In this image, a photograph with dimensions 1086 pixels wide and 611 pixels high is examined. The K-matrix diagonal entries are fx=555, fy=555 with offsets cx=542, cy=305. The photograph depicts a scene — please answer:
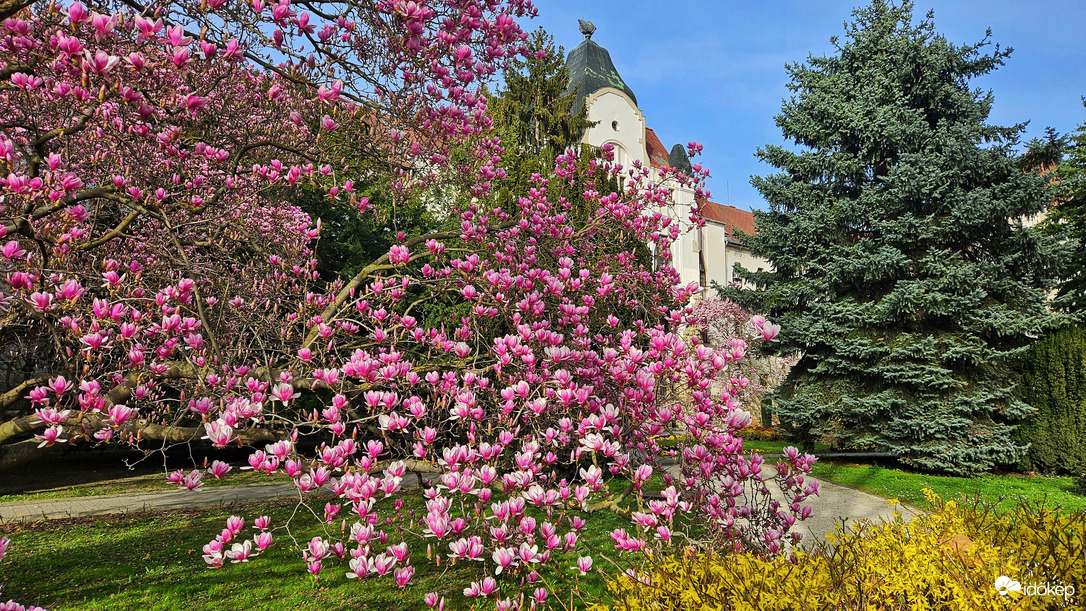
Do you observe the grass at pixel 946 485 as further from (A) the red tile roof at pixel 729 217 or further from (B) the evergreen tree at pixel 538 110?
(A) the red tile roof at pixel 729 217

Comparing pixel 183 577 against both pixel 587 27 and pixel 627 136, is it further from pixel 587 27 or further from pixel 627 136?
pixel 587 27

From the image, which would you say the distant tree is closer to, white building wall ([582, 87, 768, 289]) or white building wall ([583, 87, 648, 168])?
white building wall ([582, 87, 768, 289])

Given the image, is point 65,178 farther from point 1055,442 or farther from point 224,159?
point 1055,442

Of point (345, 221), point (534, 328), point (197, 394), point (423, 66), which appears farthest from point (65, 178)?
point (345, 221)

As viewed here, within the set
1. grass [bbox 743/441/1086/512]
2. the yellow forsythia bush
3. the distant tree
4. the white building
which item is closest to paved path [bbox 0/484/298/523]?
the yellow forsythia bush

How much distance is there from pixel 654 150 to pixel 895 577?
92.7ft

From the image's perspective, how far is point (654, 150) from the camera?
2852 cm

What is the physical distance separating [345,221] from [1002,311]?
1339cm

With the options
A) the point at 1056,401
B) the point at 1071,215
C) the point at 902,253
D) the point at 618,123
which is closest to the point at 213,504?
the point at 902,253

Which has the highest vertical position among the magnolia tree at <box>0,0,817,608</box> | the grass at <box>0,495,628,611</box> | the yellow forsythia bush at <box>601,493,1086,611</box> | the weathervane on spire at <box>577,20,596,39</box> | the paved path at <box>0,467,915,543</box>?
the weathervane on spire at <box>577,20,596,39</box>

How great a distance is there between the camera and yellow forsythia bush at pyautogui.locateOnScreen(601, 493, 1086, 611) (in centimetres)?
199

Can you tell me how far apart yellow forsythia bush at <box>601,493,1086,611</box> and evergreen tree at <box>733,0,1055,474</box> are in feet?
28.5

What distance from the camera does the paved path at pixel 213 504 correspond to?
7152 mm

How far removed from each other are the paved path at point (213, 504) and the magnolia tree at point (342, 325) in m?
4.32
